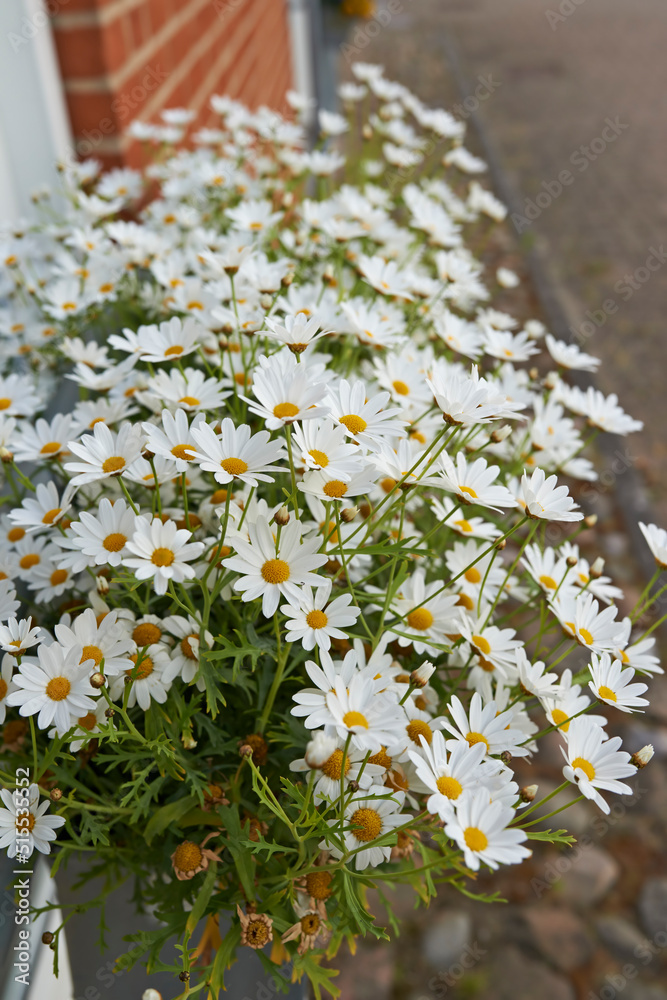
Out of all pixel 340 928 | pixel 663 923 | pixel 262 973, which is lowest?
pixel 663 923

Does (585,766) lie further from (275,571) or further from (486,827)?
(275,571)

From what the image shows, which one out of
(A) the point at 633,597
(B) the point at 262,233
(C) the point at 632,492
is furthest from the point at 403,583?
(C) the point at 632,492

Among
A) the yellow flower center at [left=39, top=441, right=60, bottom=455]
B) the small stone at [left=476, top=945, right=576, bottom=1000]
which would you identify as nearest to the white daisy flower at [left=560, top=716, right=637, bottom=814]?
the yellow flower center at [left=39, top=441, right=60, bottom=455]

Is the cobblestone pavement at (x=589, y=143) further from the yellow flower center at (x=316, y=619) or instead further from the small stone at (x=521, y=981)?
the yellow flower center at (x=316, y=619)

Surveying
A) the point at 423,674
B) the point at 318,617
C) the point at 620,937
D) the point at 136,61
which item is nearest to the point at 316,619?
the point at 318,617

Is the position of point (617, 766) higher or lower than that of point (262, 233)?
lower

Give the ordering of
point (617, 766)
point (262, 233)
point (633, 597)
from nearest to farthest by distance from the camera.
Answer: point (617, 766)
point (262, 233)
point (633, 597)

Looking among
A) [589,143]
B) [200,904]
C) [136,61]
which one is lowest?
[589,143]

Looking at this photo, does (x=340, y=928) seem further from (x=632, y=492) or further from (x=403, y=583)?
(x=632, y=492)
